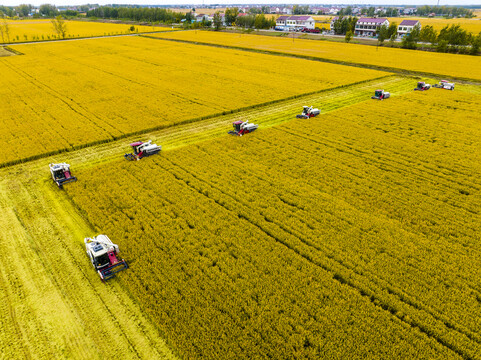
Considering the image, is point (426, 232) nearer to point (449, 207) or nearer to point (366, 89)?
point (449, 207)

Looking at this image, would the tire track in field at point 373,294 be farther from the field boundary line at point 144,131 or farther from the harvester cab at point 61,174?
the field boundary line at point 144,131

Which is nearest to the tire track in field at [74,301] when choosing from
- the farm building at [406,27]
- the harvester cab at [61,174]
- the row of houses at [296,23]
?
the harvester cab at [61,174]

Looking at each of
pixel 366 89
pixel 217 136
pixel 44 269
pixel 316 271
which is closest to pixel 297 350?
pixel 316 271

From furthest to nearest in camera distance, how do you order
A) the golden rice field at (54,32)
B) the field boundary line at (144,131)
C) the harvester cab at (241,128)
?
1. the golden rice field at (54,32)
2. the harvester cab at (241,128)
3. the field boundary line at (144,131)

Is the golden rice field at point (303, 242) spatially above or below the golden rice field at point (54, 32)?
below

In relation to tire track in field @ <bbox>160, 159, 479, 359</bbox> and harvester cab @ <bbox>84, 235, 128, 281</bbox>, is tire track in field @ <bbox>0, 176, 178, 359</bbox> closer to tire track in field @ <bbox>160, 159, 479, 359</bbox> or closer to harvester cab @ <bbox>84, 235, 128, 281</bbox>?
harvester cab @ <bbox>84, 235, 128, 281</bbox>

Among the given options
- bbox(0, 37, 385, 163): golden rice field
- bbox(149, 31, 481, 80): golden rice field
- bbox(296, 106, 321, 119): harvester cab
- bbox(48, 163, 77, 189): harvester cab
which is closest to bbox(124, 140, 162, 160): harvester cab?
bbox(48, 163, 77, 189): harvester cab
